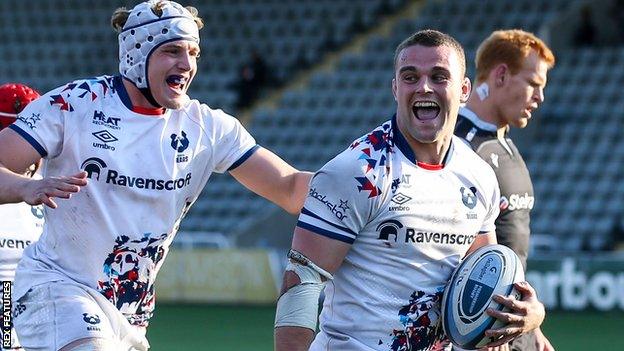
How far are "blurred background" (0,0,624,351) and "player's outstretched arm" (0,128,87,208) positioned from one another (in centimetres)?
885

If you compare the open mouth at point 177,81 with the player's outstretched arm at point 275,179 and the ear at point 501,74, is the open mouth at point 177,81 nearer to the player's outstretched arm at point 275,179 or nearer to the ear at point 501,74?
the player's outstretched arm at point 275,179

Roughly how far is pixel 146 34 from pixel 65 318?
1.31m

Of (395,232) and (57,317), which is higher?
(395,232)

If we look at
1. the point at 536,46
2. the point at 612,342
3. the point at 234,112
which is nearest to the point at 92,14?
the point at 234,112

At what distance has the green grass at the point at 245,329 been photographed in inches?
563

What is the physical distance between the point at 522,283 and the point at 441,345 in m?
0.45

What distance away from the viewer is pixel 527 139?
73.7 ft

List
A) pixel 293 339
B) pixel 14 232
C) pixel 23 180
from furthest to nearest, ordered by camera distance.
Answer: pixel 14 232
pixel 23 180
pixel 293 339

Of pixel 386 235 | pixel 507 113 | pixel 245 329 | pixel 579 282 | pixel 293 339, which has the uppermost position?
pixel 507 113

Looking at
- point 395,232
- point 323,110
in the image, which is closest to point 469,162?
point 395,232

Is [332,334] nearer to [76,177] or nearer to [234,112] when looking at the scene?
[76,177]

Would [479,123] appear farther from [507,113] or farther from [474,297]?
[474,297]

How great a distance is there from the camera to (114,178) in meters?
5.95

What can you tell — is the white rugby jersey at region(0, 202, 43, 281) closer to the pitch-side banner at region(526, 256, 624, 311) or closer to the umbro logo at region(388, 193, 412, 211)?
the umbro logo at region(388, 193, 412, 211)
